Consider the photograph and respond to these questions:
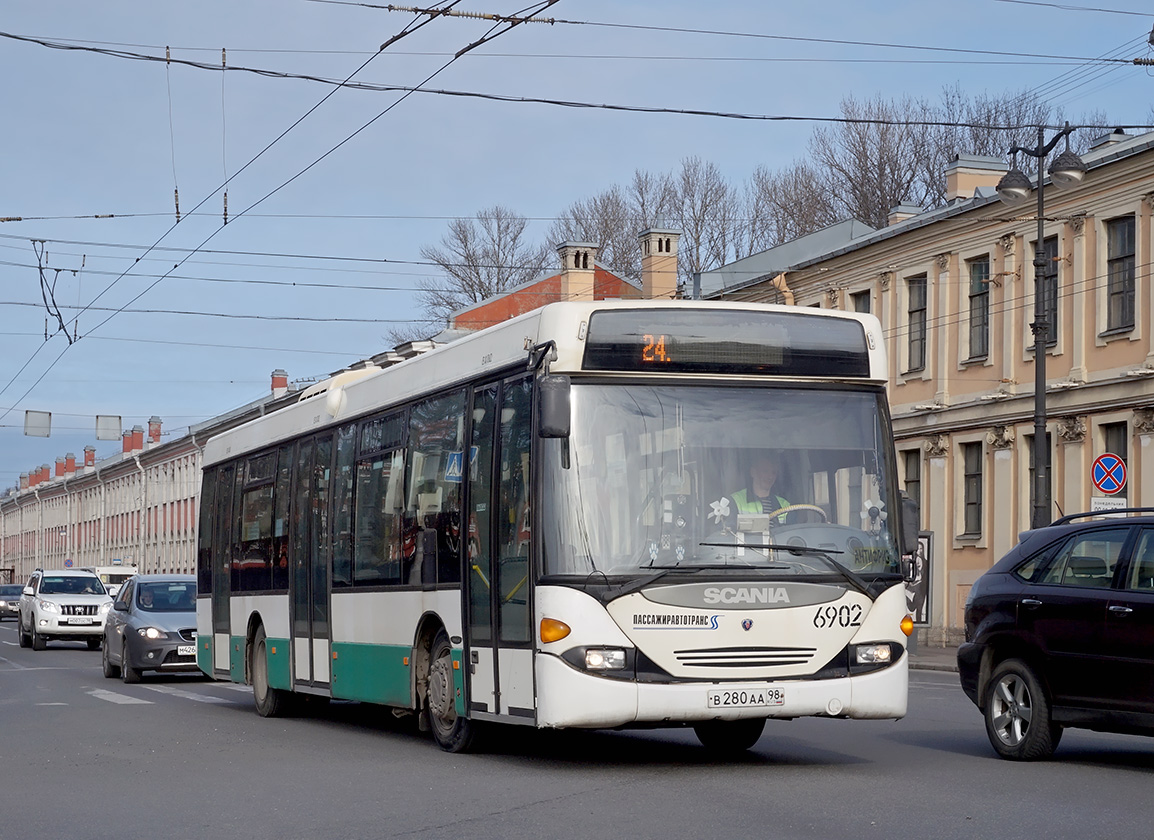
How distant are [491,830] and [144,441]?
120214 mm

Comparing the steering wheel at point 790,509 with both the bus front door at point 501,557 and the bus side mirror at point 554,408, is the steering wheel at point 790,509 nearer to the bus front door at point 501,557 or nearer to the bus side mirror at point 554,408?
the bus side mirror at point 554,408

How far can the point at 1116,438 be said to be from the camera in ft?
108

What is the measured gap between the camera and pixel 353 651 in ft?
49.5

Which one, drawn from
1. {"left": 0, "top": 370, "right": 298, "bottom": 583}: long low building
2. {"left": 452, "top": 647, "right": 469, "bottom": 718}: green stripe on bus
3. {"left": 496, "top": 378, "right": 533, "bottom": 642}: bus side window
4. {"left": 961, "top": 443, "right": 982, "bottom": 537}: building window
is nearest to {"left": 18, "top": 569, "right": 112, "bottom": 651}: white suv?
{"left": 961, "top": 443, "right": 982, "bottom": 537}: building window

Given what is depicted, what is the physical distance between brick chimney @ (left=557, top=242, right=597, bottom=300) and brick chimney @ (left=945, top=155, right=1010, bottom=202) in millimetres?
19016

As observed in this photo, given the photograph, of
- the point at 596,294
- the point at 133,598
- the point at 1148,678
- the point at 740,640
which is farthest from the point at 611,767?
the point at 596,294

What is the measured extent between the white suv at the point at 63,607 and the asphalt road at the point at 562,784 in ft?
80.6

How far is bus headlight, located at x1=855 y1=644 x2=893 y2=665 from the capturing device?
1138 centimetres

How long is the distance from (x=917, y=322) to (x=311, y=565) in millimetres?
25931

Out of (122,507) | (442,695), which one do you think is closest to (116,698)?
(442,695)

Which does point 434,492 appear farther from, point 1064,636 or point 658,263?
point 658,263

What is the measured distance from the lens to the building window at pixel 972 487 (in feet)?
122

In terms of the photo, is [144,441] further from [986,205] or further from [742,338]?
[742,338]

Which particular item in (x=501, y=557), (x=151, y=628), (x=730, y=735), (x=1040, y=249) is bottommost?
(x=151, y=628)
